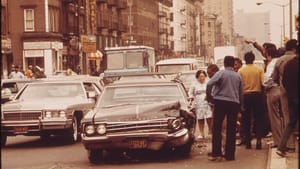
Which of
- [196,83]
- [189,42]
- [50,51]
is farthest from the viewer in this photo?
[189,42]

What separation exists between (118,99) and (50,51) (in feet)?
173

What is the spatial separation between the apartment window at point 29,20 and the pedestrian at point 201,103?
4960 cm

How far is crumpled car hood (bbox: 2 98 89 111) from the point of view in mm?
16672

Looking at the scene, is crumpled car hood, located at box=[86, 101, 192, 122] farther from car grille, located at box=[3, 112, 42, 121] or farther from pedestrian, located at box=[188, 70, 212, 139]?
car grille, located at box=[3, 112, 42, 121]

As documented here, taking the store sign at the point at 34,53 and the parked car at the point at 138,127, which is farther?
the store sign at the point at 34,53

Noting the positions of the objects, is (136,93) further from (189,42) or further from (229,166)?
(189,42)

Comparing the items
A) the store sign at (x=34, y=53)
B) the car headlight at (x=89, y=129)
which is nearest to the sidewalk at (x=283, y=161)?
the car headlight at (x=89, y=129)

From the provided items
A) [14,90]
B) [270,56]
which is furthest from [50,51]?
[270,56]

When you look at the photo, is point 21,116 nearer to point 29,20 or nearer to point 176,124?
point 176,124

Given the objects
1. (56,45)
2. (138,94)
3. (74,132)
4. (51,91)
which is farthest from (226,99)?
(56,45)

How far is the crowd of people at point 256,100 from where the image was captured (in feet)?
37.3

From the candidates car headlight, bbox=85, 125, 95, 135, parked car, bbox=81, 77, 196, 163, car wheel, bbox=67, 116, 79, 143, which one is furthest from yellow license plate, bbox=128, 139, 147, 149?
car wheel, bbox=67, 116, 79, 143

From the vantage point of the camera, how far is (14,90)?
965 inches

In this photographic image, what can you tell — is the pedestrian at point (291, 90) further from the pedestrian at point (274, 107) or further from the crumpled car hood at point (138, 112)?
the crumpled car hood at point (138, 112)
